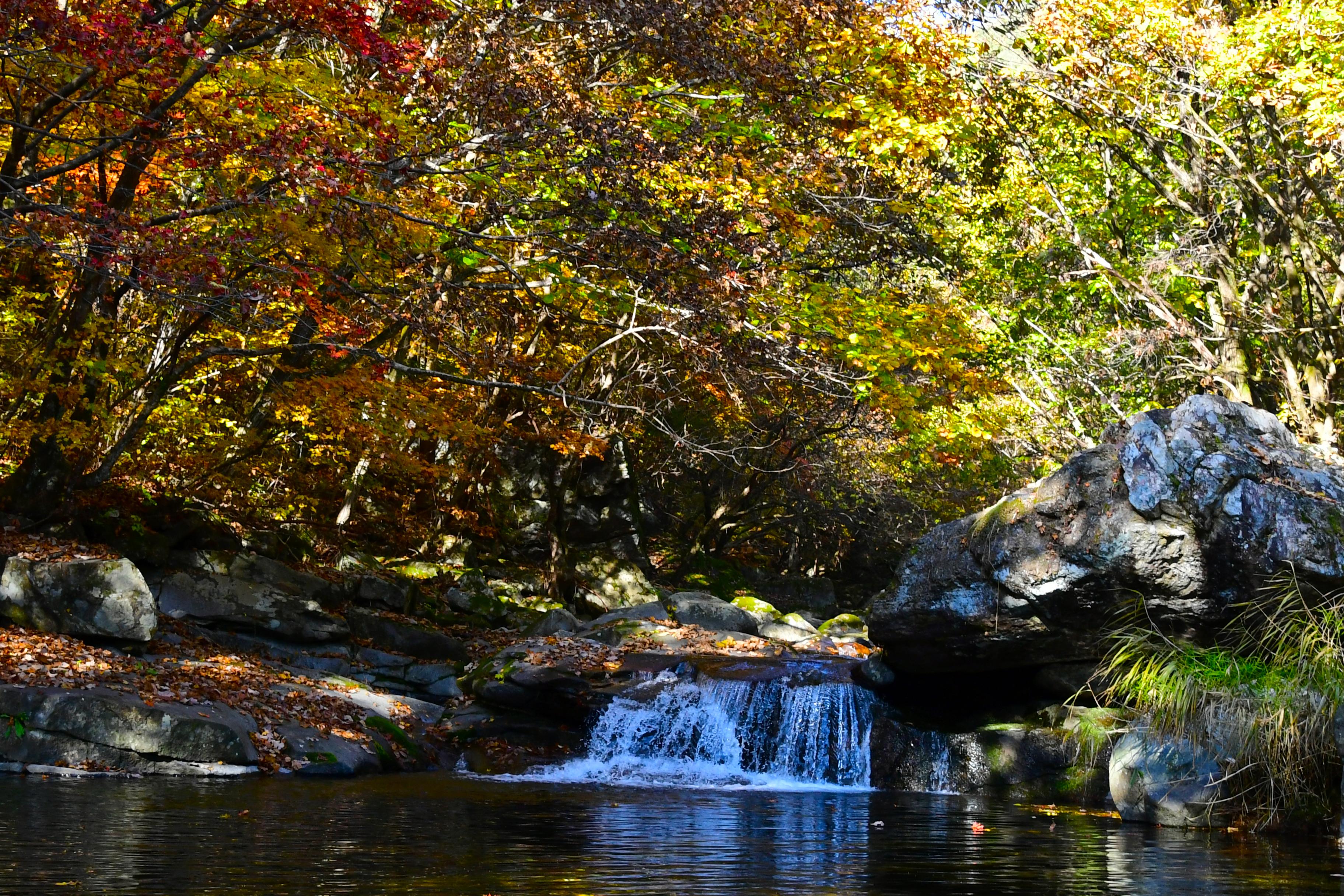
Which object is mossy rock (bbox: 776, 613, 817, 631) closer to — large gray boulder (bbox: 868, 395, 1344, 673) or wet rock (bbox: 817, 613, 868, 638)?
wet rock (bbox: 817, 613, 868, 638)

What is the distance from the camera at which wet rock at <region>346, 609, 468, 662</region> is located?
16.8m

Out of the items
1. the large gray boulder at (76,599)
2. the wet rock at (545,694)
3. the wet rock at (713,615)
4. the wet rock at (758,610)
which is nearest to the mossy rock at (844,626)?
the wet rock at (758,610)

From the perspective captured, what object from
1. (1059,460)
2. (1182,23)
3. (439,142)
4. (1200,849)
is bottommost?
(1200,849)

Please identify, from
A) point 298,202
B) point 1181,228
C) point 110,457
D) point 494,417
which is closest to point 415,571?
point 494,417

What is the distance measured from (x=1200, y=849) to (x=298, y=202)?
8.94 m

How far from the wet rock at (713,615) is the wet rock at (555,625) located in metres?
1.85

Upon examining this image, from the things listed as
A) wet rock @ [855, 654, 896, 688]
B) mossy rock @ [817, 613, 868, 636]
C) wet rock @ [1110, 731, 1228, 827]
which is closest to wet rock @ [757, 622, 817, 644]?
mossy rock @ [817, 613, 868, 636]

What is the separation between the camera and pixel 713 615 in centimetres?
1916

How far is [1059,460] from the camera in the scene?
18469 mm

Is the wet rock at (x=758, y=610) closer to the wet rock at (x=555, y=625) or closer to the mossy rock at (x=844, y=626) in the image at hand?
the mossy rock at (x=844, y=626)

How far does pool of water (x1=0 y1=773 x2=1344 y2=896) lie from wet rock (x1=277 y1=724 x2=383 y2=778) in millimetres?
728

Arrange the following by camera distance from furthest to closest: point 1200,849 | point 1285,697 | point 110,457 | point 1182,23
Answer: point 110,457, point 1182,23, point 1285,697, point 1200,849

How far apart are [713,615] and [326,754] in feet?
29.8

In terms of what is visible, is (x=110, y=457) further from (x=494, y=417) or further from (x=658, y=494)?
(x=658, y=494)
